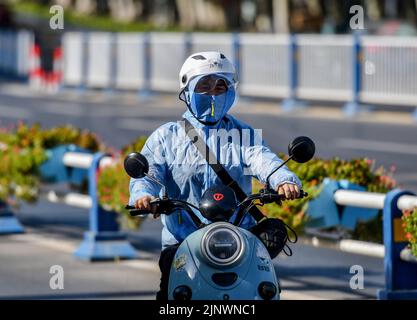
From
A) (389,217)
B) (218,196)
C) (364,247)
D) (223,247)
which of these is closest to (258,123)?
(364,247)

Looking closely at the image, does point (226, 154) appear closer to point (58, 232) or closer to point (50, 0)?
point (58, 232)

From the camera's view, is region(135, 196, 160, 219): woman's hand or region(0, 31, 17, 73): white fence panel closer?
region(135, 196, 160, 219): woman's hand

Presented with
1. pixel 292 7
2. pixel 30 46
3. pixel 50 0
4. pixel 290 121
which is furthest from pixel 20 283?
pixel 50 0

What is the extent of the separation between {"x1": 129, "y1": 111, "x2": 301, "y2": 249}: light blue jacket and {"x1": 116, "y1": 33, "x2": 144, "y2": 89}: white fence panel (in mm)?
28295

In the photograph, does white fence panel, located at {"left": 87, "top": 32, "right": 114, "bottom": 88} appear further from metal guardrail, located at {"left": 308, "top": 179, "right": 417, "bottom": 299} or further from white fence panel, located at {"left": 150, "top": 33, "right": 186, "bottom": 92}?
metal guardrail, located at {"left": 308, "top": 179, "right": 417, "bottom": 299}

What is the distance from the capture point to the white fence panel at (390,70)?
25.5m

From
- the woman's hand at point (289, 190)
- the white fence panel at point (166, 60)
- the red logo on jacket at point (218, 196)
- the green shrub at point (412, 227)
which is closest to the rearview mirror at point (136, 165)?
the red logo on jacket at point (218, 196)

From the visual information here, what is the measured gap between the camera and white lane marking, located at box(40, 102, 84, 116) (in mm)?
32469

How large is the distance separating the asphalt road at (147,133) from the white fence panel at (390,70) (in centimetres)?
52

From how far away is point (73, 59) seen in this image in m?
39.5

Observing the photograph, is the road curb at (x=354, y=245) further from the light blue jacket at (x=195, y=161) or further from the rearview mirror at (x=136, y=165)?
the rearview mirror at (x=136, y=165)

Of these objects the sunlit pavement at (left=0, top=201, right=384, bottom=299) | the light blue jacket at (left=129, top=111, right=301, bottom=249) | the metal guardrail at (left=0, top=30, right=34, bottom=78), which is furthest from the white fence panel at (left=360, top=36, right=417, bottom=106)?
the metal guardrail at (left=0, top=30, right=34, bottom=78)

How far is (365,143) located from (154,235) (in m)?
9.77

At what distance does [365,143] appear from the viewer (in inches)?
919
